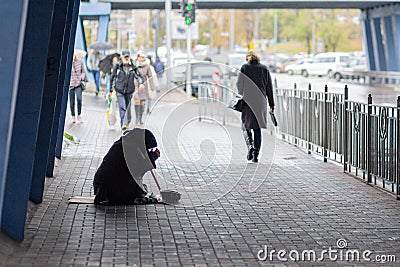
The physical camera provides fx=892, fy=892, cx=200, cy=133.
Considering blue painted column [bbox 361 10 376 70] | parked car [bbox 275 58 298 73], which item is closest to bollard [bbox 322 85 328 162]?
blue painted column [bbox 361 10 376 70]

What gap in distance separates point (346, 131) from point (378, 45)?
40.2 metres

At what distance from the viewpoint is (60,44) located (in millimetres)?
10898

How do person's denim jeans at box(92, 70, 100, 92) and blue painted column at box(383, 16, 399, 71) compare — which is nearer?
person's denim jeans at box(92, 70, 100, 92)

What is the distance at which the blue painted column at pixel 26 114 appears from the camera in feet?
27.3

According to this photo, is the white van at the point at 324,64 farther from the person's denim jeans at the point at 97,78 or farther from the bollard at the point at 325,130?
the bollard at the point at 325,130

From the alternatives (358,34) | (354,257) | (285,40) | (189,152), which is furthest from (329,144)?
(285,40)

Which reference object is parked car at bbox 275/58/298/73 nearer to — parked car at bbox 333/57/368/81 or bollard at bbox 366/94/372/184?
parked car at bbox 333/57/368/81

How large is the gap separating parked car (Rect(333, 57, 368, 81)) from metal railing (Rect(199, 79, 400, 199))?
3672 centimetres

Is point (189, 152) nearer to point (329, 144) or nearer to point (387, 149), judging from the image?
point (329, 144)

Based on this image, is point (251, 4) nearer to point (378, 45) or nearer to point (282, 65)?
point (378, 45)

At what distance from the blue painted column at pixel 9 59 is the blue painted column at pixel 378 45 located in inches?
1785

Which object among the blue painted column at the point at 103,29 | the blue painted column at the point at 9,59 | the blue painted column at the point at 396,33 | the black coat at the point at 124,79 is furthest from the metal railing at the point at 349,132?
the blue painted column at the point at 396,33

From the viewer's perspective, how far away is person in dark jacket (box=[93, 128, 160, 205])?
10.5m

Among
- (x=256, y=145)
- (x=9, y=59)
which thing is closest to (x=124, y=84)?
(x=256, y=145)
